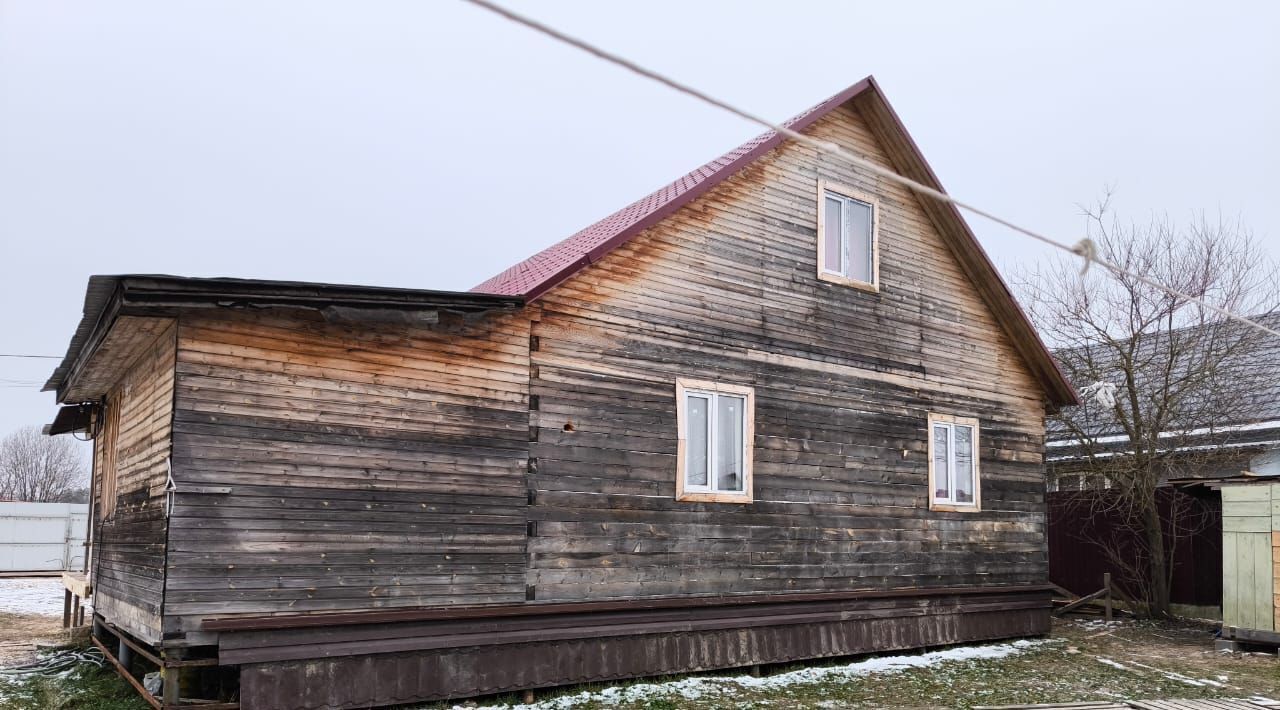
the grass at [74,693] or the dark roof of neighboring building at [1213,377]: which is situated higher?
the dark roof of neighboring building at [1213,377]

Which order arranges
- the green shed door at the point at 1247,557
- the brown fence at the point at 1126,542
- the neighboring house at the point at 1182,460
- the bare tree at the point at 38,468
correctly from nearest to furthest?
1. the green shed door at the point at 1247,557
2. the brown fence at the point at 1126,542
3. the neighboring house at the point at 1182,460
4. the bare tree at the point at 38,468

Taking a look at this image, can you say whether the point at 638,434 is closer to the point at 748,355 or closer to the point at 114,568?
the point at 748,355

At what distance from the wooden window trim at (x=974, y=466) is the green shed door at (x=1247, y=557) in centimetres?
337

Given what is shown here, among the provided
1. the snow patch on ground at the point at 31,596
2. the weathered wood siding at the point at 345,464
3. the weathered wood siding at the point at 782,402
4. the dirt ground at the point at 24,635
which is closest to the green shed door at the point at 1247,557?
the weathered wood siding at the point at 782,402

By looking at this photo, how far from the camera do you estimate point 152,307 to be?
845 centimetres

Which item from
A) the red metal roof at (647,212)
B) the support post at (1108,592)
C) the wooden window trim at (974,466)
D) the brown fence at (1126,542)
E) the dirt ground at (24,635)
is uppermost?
the red metal roof at (647,212)

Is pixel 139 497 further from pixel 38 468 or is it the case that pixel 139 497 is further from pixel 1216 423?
pixel 38 468

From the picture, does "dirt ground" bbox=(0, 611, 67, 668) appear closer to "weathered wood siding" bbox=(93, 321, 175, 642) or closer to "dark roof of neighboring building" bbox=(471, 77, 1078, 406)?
"weathered wood siding" bbox=(93, 321, 175, 642)

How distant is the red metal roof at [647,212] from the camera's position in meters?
10.8

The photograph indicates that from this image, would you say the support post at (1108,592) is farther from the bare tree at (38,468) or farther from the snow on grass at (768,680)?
the bare tree at (38,468)

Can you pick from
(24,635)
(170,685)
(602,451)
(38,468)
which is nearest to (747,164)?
(602,451)

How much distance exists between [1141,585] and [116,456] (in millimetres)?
15754

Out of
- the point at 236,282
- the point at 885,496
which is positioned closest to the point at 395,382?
the point at 236,282

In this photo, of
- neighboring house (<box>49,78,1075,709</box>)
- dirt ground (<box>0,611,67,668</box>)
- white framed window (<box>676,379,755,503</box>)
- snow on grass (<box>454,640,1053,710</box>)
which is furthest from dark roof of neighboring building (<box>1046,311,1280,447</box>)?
dirt ground (<box>0,611,67,668</box>)
